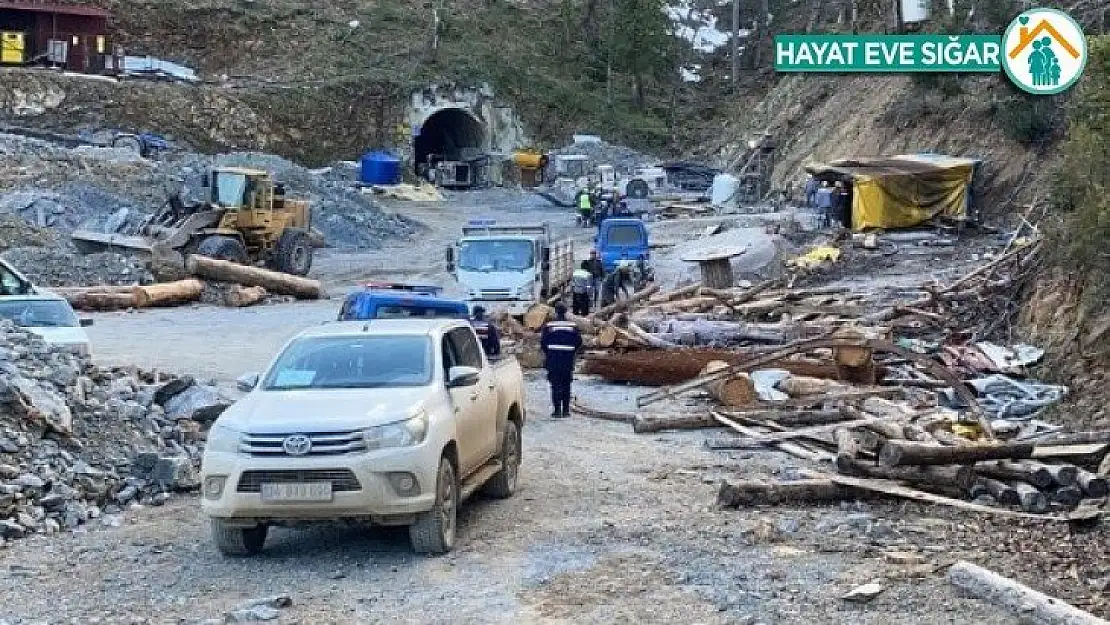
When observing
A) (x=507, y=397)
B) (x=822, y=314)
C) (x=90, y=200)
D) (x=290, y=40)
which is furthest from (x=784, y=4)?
(x=507, y=397)

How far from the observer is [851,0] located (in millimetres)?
66250

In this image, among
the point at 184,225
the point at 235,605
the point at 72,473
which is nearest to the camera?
the point at 235,605

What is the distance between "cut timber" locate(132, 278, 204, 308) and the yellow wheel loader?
142 centimetres

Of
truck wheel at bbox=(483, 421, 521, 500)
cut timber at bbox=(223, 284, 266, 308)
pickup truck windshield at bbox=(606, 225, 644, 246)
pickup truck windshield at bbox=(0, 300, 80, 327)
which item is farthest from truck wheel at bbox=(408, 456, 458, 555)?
cut timber at bbox=(223, 284, 266, 308)

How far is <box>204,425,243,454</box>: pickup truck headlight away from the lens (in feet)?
32.6

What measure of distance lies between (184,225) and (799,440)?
75.7 ft

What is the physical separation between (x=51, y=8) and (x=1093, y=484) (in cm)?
5901

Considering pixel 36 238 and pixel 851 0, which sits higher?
pixel 851 0

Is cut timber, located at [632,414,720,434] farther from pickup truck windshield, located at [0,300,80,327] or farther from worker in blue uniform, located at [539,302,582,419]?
pickup truck windshield, located at [0,300,80,327]

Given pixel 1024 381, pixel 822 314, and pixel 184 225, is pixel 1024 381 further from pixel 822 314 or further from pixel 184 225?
pixel 184 225

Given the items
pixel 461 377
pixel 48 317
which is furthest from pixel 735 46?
pixel 461 377

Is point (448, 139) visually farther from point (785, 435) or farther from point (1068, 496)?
point (1068, 496)

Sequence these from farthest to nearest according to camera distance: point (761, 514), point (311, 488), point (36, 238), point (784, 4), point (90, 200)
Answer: point (784, 4) → point (90, 200) → point (36, 238) → point (761, 514) → point (311, 488)

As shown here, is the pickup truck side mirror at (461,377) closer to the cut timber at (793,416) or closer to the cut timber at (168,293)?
the cut timber at (793,416)
